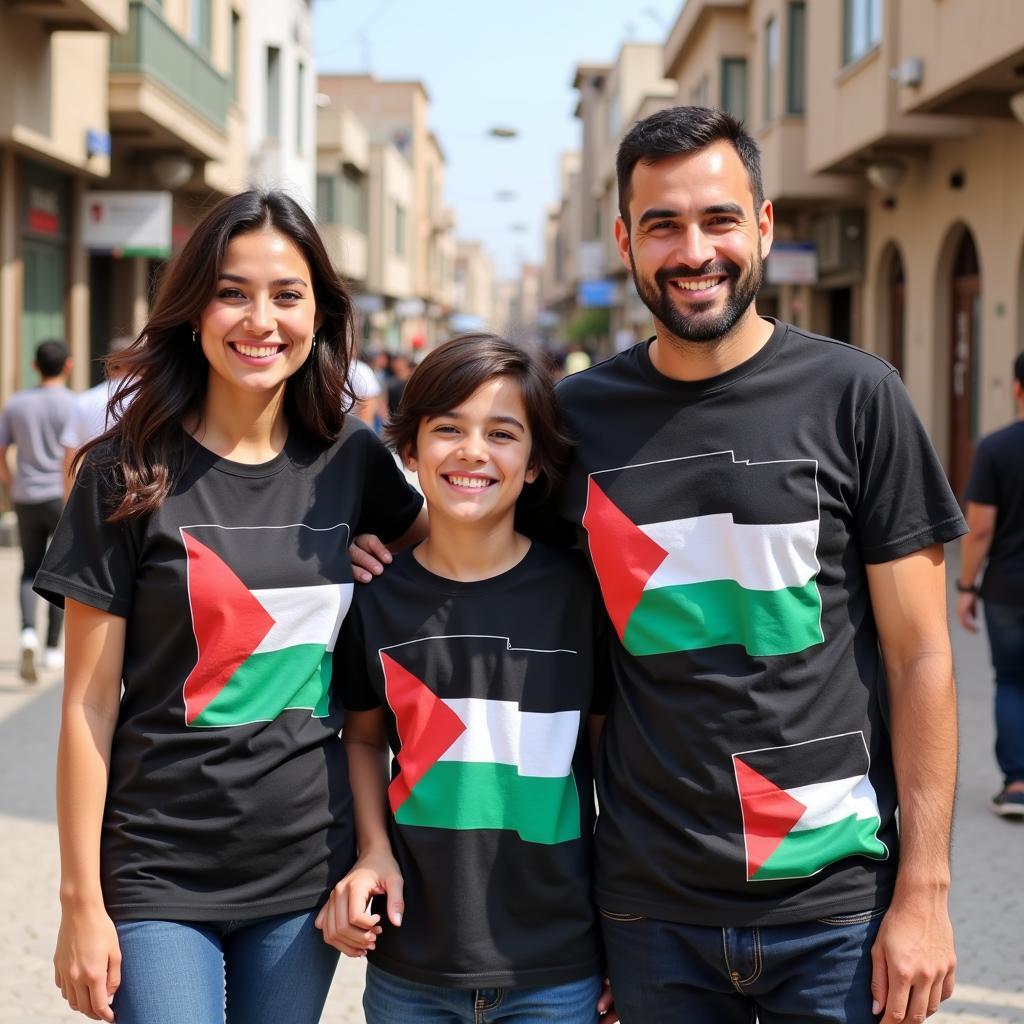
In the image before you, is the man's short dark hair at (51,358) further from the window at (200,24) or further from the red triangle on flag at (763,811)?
the window at (200,24)

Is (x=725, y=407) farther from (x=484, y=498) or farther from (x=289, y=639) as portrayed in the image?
(x=289, y=639)

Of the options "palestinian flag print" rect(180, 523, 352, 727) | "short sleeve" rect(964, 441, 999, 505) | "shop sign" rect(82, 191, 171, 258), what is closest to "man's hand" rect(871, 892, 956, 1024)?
"palestinian flag print" rect(180, 523, 352, 727)

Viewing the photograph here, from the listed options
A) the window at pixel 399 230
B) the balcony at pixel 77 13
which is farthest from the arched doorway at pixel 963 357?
the window at pixel 399 230

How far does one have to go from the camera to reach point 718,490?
8.63ft

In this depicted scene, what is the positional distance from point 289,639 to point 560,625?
50cm

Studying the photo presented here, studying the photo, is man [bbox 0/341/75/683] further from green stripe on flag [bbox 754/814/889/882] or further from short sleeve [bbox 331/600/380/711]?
green stripe on flag [bbox 754/814/889/882]

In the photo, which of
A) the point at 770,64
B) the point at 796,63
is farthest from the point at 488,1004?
the point at 770,64

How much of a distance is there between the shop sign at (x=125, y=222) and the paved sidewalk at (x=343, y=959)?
11240 mm

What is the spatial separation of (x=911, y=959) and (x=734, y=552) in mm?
738

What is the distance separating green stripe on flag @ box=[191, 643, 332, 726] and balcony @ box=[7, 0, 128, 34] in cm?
1413

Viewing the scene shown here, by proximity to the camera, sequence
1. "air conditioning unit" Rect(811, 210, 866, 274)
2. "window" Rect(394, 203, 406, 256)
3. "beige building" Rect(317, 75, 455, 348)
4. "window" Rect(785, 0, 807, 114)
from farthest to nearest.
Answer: "window" Rect(394, 203, 406, 256), "beige building" Rect(317, 75, 455, 348), "window" Rect(785, 0, 807, 114), "air conditioning unit" Rect(811, 210, 866, 274)

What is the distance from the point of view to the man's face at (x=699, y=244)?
266 cm

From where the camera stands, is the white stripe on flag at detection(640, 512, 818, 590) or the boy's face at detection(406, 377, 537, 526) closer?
the white stripe on flag at detection(640, 512, 818, 590)

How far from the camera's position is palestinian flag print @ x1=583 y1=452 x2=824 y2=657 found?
257 centimetres
